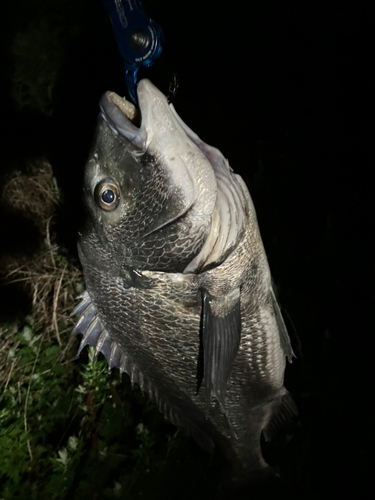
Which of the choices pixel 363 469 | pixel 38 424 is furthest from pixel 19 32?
pixel 363 469

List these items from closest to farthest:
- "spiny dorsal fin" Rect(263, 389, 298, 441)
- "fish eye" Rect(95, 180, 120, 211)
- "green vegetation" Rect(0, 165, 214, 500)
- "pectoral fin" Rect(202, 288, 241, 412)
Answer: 1. "fish eye" Rect(95, 180, 120, 211)
2. "pectoral fin" Rect(202, 288, 241, 412)
3. "spiny dorsal fin" Rect(263, 389, 298, 441)
4. "green vegetation" Rect(0, 165, 214, 500)

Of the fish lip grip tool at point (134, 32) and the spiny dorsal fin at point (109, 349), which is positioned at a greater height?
the fish lip grip tool at point (134, 32)

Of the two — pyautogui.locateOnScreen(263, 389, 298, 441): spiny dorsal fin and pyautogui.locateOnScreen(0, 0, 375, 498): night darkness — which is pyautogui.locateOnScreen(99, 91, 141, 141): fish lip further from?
pyautogui.locateOnScreen(263, 389, 298, 441): spiny dorsal fin

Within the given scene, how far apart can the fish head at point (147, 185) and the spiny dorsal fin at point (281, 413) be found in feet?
3.29

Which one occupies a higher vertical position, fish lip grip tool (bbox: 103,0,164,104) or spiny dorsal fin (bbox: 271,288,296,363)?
fish lip grip tool (bbox: 103,0,164,104)

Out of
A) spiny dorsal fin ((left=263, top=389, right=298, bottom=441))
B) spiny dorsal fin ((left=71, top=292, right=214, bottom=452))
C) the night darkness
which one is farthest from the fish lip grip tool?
spiny dorsal fin ((left=263, top=389, right=298, bottom=441))

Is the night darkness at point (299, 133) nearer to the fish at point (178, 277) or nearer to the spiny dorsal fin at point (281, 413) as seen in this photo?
the spiny dorsal fin at point (281, 413)

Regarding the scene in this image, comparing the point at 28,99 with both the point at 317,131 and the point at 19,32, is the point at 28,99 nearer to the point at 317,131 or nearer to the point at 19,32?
the point at 19,32

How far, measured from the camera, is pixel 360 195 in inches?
75.4

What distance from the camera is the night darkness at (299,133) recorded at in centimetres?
189

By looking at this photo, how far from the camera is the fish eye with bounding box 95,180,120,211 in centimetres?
106

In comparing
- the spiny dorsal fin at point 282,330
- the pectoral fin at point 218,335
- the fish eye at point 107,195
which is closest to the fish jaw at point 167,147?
the fish eye at point 107,195

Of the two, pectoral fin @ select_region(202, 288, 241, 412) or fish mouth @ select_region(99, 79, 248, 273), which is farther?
pectoral fin @ select_region(202, 288, 241, 412)

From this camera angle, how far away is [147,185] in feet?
3.43
